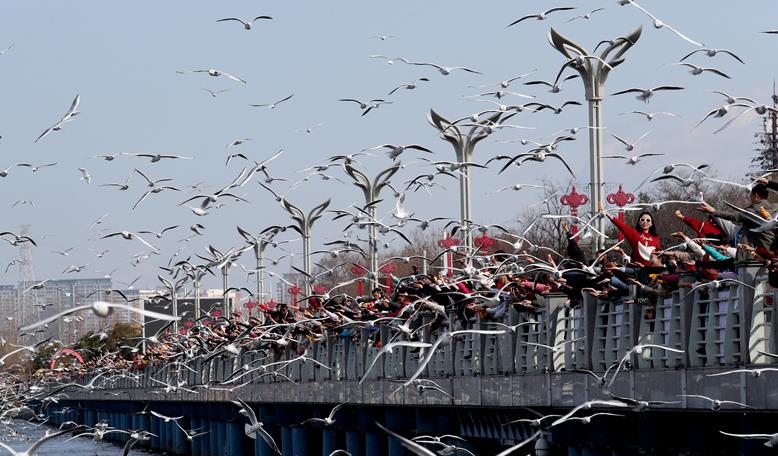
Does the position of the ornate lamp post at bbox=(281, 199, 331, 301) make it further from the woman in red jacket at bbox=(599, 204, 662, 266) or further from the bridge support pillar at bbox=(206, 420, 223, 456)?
the woman in red jacket at bbox=(599, 204, 662, 266)

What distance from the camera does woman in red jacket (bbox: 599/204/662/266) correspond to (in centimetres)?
2377

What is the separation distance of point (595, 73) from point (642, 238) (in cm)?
856

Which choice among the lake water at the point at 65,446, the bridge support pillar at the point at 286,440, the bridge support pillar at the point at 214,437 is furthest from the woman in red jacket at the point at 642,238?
the lake water at the point at 65,446

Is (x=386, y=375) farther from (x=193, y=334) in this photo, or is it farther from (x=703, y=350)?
(x=703, y=350)

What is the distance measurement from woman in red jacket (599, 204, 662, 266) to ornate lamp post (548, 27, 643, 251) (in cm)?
712

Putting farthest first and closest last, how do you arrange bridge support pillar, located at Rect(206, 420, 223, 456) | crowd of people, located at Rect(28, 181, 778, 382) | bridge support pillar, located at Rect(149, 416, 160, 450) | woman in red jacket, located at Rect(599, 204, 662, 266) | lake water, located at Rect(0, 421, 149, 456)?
bridge support pillar, located at Rect(149, 416, 160, 450) < lake water, located at Rect(0, 421, 149, 456) < bridge support pillar, located at Rect(206, 420, 223, 456) < woman in red jacket, located at Rect(599, 204, 662, 266) < crowd of people, located at Rect(28, 181, 778, 382)

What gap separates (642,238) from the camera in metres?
24.0

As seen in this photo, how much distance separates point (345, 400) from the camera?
43.2m

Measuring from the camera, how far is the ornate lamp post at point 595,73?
31547 millimetres

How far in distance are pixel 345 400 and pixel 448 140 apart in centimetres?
731

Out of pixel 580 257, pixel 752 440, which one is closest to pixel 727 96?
pixel 580 257

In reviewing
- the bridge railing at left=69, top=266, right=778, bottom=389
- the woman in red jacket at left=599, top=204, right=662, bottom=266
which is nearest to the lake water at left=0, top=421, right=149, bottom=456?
the bridge railing at left=69, top=266, right=778, bottom=389

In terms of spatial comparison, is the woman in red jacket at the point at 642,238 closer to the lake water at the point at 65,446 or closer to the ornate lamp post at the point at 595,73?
the ornate lamp post at the point at 595,73

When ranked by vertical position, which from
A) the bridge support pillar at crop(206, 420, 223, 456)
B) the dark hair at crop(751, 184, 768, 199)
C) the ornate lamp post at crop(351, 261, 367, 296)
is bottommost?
the bridge support pillar at crop(206, 420, 223, 456)
